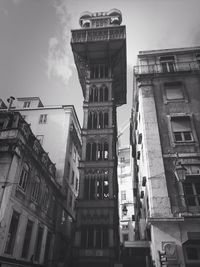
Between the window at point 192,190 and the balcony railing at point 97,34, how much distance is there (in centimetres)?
2975

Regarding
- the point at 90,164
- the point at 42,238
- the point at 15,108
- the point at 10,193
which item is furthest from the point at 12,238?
the point at 15,108

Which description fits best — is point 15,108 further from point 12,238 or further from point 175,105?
point 175,105

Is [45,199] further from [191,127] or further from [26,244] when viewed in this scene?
[191,127]

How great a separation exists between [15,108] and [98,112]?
13.8 m

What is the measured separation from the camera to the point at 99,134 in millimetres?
34219

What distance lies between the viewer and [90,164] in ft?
104

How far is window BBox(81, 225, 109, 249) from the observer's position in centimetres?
2648

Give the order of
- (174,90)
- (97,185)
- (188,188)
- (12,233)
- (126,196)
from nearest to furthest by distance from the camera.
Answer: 1. (188,188)
2. (12,233)
3. (174,90)
4. (97,185)
5. (126,196)

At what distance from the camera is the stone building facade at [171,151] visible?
1498 centimetres

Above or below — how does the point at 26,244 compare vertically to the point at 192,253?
above

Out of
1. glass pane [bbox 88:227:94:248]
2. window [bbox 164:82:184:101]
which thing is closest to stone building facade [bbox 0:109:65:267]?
glass pane [bbox 88:227:94:248]

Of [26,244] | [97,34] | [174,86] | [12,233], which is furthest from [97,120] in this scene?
[12,233]

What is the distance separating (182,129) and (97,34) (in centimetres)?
2793

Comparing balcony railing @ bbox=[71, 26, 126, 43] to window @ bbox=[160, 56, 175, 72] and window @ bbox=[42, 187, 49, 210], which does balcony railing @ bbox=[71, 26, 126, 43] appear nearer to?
window @ bbox=[160, 56, 175, 72]
